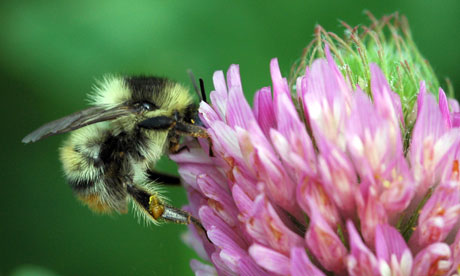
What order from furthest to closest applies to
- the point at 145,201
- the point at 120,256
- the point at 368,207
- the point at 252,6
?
1. the point at 252,6
2. the point at 120,256
3. the point at 145,201
4. the point at 368,207

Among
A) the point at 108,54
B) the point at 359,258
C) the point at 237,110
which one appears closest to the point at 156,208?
the point at 237,110

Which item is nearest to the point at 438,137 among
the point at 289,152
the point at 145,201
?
the point at 289,152

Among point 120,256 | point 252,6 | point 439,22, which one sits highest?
point 252,6

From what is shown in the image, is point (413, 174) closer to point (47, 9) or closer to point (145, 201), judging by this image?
point (145, 201)

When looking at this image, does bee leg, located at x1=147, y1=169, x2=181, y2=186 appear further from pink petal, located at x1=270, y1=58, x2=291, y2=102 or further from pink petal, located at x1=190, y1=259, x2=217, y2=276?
pink petal, located at x1=270, y1=58, x2=291, y2=102

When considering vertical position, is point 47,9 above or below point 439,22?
above

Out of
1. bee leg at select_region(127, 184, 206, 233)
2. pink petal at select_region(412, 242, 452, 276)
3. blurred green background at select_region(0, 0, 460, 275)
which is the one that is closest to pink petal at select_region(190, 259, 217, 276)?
bee leg at select_region(127, 184, 206, 233)

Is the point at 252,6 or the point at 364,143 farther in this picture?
the point at 252,6
